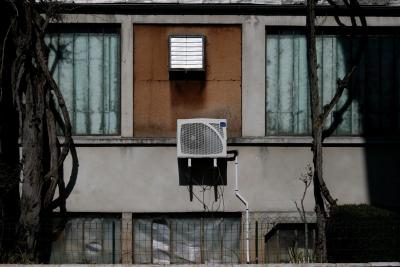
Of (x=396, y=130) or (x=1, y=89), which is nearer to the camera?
(x=1, y=89)

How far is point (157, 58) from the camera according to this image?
42.1 feet

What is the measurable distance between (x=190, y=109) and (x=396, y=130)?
348cm

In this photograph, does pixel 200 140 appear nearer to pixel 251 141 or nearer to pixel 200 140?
pixel 200 140

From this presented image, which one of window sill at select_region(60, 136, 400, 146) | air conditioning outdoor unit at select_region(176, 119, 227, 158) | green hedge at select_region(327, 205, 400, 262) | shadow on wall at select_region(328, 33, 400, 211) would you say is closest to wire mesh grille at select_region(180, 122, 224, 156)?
air conditioning outdoor unit at select_region(176, 119, 227, 158)

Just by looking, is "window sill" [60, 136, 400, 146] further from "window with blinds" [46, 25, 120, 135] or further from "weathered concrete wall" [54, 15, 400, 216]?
"window with blinds" [46, 25, 120, 135]

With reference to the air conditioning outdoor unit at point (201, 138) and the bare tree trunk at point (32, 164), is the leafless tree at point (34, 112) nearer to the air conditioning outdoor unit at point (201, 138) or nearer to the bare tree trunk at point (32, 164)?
the bare tree trunk at point (32, 164)

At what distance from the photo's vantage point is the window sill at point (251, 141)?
12.6 metres

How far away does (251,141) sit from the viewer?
12664 millimetres

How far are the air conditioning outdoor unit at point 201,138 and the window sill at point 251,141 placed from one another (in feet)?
0.97

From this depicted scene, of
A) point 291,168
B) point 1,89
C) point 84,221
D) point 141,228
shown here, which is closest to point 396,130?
point 291,168

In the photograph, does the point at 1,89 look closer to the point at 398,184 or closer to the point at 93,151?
the point at 93,151

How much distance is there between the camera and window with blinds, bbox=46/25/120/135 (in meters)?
12.9

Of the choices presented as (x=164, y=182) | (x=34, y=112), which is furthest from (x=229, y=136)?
(x=34, y=112)

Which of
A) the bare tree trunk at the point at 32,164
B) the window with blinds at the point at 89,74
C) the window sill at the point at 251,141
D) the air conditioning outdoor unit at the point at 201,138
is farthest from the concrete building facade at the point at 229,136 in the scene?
the bare tree trunk at the point at 32,164
